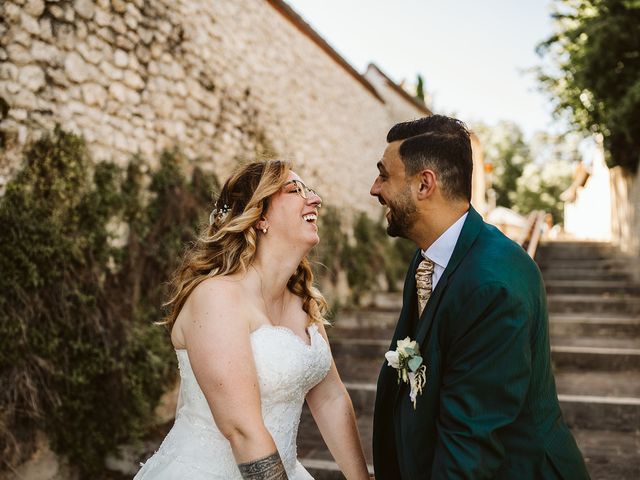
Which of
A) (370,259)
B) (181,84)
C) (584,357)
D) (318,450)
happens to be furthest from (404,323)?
(370,259)

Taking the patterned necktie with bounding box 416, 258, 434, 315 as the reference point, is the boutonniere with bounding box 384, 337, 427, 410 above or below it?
below

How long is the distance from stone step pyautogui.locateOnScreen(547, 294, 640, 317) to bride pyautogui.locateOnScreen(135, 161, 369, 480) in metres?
5.08

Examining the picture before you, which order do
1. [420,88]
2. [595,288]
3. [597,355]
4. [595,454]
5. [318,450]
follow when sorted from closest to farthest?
[595,454] < [318,450] < [597,355] < [595,288] < [420,88]

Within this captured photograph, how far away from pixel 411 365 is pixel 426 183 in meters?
0.58

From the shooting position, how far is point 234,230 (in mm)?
2266

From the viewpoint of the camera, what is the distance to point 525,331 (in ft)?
5.05

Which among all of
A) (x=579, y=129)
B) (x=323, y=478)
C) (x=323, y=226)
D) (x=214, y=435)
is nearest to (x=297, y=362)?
(x=214, y=435)

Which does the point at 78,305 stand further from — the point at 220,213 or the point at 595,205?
the point at 595,205

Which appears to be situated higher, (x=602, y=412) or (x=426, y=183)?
(x=426, y=183)

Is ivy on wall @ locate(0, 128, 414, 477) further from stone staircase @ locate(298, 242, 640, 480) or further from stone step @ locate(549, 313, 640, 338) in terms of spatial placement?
stone step @ locate(549, 313, 640, 338)

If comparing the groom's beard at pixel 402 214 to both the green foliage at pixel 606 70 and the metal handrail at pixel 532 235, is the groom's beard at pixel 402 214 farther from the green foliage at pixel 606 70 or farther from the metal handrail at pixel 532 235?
the green foliage at pixel 606 70

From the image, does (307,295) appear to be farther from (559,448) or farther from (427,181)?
(559,448)

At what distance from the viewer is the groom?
152cm

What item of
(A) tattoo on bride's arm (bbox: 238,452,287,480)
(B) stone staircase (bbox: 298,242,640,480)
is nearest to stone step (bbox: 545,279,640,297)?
(B) stone staircase (bbox: 298,242,640,480)
